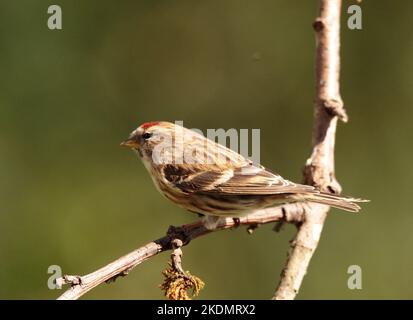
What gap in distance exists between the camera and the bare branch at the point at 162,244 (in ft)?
9.62

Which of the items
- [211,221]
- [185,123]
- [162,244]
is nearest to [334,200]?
[211,221]

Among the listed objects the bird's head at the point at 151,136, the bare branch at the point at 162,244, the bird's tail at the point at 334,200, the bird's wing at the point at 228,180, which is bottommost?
the bare branch at the point at 162,244

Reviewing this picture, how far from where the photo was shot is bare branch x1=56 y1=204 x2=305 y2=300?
293 centimetres

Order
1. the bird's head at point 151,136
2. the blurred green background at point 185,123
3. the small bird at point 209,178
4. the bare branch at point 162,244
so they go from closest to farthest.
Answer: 1. the bare branch at point 162,244
2. the small bird at point 209,178
3. the bird's head at point 151,136
4. the blurred green background at point 185,123

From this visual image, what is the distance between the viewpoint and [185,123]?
6.78 m

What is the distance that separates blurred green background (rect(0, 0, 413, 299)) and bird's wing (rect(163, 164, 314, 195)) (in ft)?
6.84

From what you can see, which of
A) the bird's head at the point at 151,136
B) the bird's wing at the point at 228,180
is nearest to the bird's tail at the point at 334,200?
the bird's wing at the point at 228,180

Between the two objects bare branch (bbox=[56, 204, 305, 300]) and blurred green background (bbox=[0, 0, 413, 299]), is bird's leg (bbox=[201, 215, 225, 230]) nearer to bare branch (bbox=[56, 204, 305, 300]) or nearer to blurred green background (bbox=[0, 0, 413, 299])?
bare branch (bbox=[56, 204, 305, 300])

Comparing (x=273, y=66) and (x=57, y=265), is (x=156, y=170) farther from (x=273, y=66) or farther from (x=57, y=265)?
(x=273, y=66)

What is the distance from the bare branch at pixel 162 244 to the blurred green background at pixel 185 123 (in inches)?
83.3

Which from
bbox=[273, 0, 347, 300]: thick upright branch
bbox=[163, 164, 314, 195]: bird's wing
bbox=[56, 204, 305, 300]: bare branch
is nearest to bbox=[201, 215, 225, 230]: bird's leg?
bbox=[56, 204, 305, 300]: bare branch

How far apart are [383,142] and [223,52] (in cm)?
190

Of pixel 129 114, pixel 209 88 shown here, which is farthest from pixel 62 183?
pixel 209 88

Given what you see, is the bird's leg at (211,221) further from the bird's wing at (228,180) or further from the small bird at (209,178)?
the bird's wing at (228,180)
